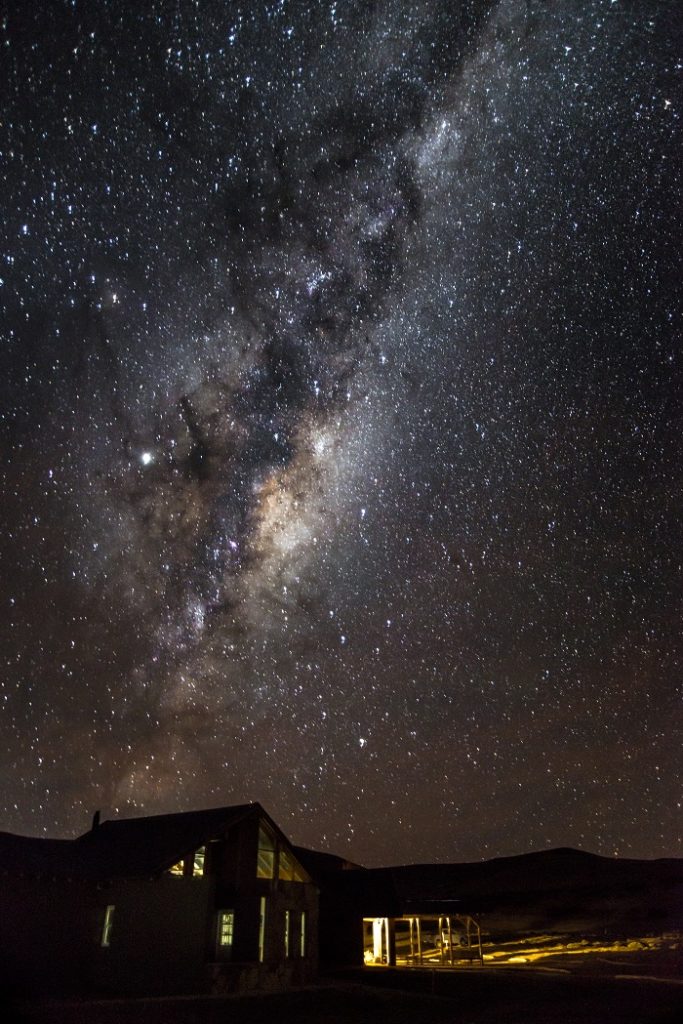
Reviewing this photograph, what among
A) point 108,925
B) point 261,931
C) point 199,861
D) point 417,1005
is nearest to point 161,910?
point 108,925

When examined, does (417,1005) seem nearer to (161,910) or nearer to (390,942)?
(161,910)

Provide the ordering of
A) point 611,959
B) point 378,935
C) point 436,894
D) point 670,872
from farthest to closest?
1. point 436,894
2. point 670,872
3. point 611,959
4. point 378,935

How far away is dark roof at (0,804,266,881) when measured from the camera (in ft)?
66.9

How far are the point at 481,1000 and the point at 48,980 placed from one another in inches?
437

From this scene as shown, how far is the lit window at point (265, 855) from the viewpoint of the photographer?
24.5 metres

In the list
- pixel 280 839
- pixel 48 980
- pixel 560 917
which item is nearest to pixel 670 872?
pixel 560 917

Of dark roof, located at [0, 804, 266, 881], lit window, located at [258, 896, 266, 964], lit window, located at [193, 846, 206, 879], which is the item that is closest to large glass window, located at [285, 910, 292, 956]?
lit window, located at [258, 896, 266, 964]

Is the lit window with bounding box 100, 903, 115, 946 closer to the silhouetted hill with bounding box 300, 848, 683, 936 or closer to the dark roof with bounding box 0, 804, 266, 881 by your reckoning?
the dark roof with bounding box 0, 804, 266, 881

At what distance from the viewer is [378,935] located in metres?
34.8

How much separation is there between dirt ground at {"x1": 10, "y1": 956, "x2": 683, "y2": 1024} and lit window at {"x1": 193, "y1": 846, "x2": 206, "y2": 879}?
385 cm

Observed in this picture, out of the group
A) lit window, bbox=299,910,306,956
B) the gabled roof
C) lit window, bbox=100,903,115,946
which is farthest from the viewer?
lit window, bbox=299,910,306,956

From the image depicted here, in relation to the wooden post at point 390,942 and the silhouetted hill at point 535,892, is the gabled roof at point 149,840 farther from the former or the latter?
the wooden post at point 390,942

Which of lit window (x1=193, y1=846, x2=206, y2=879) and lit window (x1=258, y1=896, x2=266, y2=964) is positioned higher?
lit window (x1=193, y1=846, x2=206, y2=879)

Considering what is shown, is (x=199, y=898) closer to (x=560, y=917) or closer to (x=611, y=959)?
(x=611, y=959)
